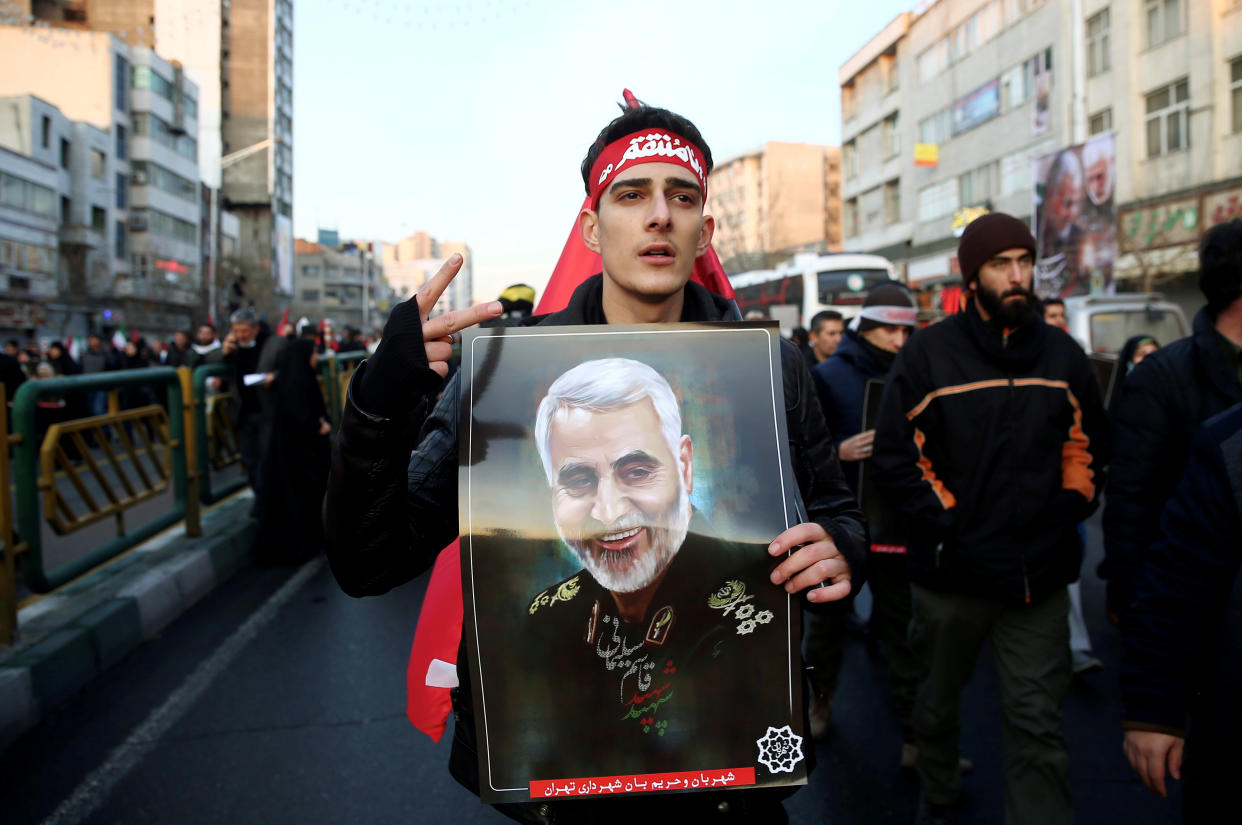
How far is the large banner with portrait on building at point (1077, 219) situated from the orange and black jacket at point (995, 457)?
22675 mm

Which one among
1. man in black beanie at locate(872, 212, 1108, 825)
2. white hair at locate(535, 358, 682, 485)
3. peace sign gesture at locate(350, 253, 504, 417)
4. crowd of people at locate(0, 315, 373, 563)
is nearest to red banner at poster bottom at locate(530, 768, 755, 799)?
white hair at locate(535, 358, 682, 485)

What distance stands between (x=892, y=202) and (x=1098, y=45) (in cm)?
1773

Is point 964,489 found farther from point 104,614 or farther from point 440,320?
point 104,614

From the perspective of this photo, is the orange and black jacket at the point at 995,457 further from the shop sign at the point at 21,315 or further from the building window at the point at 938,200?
the shop sign at the point at 21,315

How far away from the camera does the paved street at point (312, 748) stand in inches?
123

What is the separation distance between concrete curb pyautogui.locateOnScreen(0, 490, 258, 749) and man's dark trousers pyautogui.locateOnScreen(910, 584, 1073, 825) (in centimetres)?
366

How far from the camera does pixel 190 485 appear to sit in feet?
22.4

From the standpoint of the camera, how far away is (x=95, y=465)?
5.71 m

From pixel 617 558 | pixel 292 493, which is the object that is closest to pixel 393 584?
pixel 617 558

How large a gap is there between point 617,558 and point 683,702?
0.81ft

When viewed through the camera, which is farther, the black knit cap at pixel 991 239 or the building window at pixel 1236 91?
the building window at pixel 1236 91

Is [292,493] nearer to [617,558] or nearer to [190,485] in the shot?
[190,485]

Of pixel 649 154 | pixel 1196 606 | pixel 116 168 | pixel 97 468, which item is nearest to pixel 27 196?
→ pixel 116 168

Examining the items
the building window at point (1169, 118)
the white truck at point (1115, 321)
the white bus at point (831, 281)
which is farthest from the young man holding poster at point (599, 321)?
the building window at point (1169, 118)
